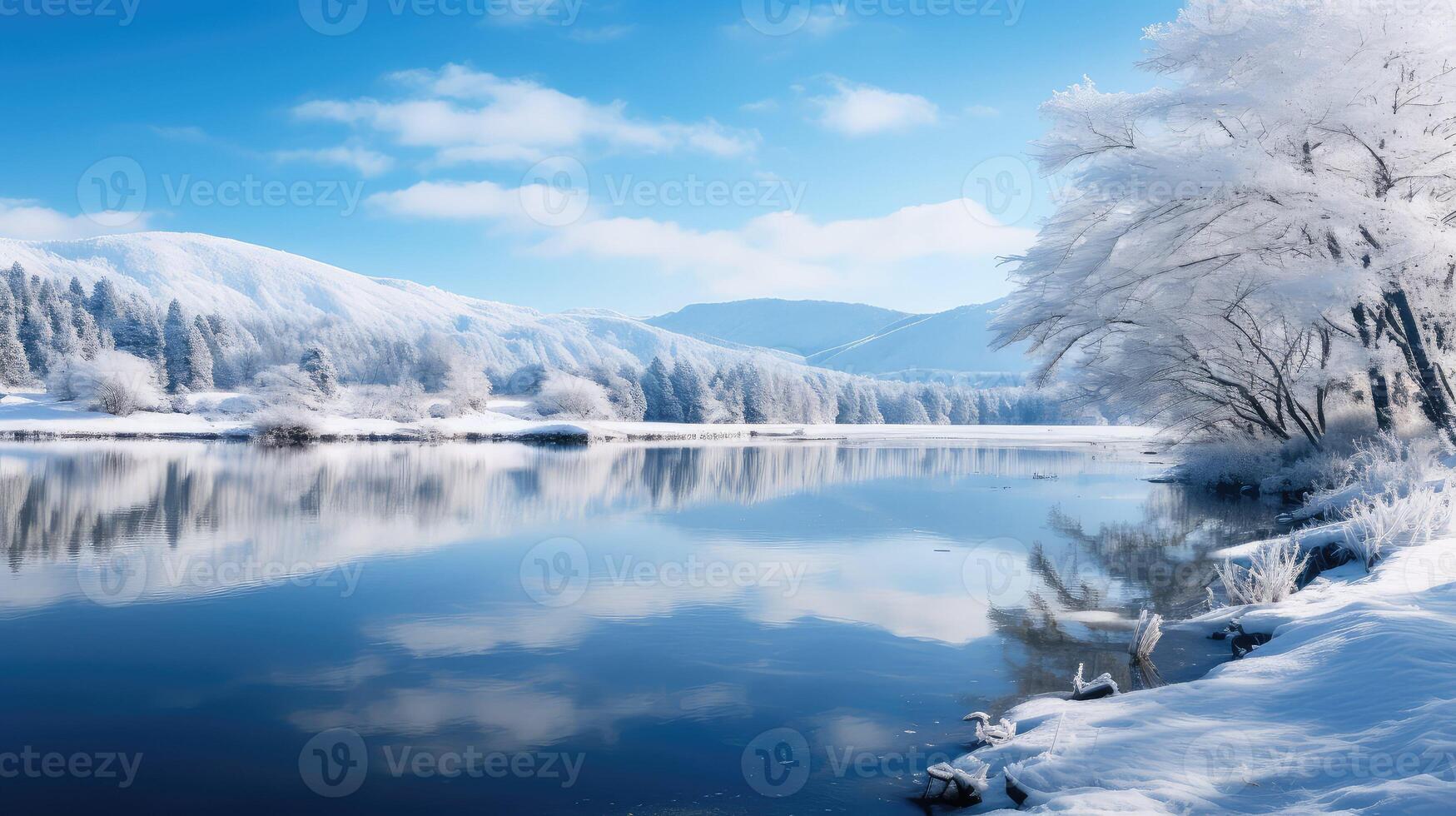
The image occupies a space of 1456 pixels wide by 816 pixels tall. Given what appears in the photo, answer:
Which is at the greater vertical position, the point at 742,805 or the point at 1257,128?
the point at 1257,128

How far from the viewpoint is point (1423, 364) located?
49.0ft

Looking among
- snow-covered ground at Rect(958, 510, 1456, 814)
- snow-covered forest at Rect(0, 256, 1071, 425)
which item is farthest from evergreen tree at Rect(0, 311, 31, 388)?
snow-covered ground at Rect(958, 510, 1456, 814)

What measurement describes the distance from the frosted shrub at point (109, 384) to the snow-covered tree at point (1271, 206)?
56570 mm

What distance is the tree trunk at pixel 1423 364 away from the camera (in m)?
14.5

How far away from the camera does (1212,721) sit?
5.16 meters

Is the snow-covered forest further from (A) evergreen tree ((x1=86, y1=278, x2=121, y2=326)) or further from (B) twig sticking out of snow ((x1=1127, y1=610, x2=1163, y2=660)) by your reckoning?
(B) twig sticking out of snow ((x1=1127, y1=610, x2=1163, y2=660))

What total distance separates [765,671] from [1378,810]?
4591 millimetres

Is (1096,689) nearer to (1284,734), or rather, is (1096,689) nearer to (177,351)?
(1284,734)

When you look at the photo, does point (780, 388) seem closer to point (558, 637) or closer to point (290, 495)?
point (290, 495)

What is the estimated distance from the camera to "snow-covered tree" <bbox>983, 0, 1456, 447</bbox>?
45.9ft

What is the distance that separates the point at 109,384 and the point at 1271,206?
204ft

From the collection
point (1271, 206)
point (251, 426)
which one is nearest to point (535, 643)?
point (1271, 206)

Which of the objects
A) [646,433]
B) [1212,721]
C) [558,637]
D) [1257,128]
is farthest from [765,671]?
[646,433]

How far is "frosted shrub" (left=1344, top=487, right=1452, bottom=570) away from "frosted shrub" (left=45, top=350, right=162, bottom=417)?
6363 cm
